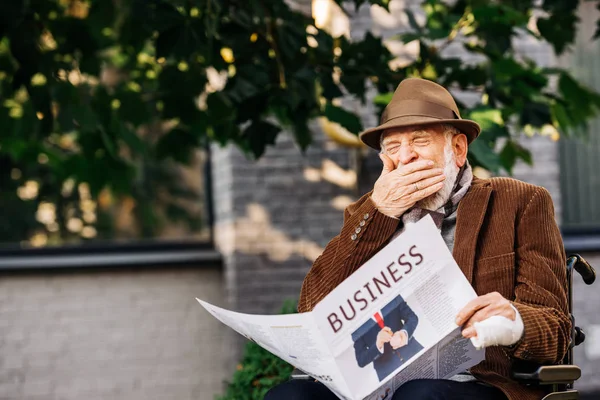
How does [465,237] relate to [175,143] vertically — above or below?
below

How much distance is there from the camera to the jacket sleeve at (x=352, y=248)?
Answer: 9.69ft

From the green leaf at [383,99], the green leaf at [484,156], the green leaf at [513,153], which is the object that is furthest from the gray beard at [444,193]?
the green leaf at [513,153]

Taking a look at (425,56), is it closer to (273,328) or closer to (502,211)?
(502,211)

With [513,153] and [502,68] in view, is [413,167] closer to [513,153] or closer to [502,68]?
[502,68]

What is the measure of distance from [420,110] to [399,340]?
0.75m

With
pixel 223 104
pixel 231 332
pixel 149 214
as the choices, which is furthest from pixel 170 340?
pixel 223 104

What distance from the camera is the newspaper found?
244 cm

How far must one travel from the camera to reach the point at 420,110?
2881 millimetres

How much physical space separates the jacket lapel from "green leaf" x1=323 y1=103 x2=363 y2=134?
1224 mm

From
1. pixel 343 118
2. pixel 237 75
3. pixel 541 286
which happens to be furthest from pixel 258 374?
pixel 541 286

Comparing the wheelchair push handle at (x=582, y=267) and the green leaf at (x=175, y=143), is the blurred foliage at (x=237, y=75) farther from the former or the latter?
the wheelchair push handle at (x=582, y=267)

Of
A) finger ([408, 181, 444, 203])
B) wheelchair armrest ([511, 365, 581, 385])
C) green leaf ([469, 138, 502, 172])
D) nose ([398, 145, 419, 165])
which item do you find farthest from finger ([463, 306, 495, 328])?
green leaf ([469, 138, 502, 172])

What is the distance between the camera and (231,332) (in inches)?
242

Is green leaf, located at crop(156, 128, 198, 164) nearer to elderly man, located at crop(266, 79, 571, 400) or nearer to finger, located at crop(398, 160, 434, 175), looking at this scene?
elderly man, located at crop(266, 79, 571, 400)
